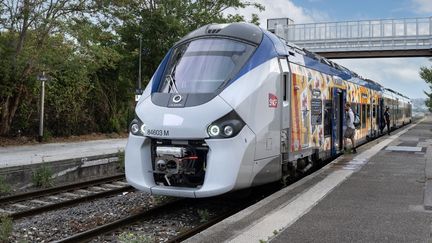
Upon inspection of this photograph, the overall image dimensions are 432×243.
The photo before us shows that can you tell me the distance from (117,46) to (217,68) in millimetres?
20510

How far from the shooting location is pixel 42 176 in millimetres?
11805

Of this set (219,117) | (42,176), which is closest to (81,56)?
(42,176)

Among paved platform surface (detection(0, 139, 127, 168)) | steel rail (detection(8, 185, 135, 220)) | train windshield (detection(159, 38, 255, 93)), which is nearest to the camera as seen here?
train windshield (detection(159, 38, 255, 93))

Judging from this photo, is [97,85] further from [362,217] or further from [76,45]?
[362,217]

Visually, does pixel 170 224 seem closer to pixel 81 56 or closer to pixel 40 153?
pixel 40 153

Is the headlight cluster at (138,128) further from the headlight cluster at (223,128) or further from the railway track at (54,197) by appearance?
the railway track at (54,197)

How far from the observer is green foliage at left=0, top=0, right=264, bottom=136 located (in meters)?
17.5

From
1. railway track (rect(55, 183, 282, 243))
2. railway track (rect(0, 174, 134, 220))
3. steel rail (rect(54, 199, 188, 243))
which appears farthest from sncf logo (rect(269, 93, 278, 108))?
railway track (rect(0, 174, 134, 220))

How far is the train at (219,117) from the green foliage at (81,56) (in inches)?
425

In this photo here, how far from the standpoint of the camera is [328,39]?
42000 millimetres

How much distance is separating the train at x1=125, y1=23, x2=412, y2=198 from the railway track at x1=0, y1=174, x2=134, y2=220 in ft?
7.71

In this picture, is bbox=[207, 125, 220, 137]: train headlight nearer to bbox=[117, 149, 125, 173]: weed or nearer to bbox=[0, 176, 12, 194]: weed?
bbox=[0, 176, 12, 194]: weed

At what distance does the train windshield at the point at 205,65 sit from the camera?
755cm

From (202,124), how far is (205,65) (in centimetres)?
132
